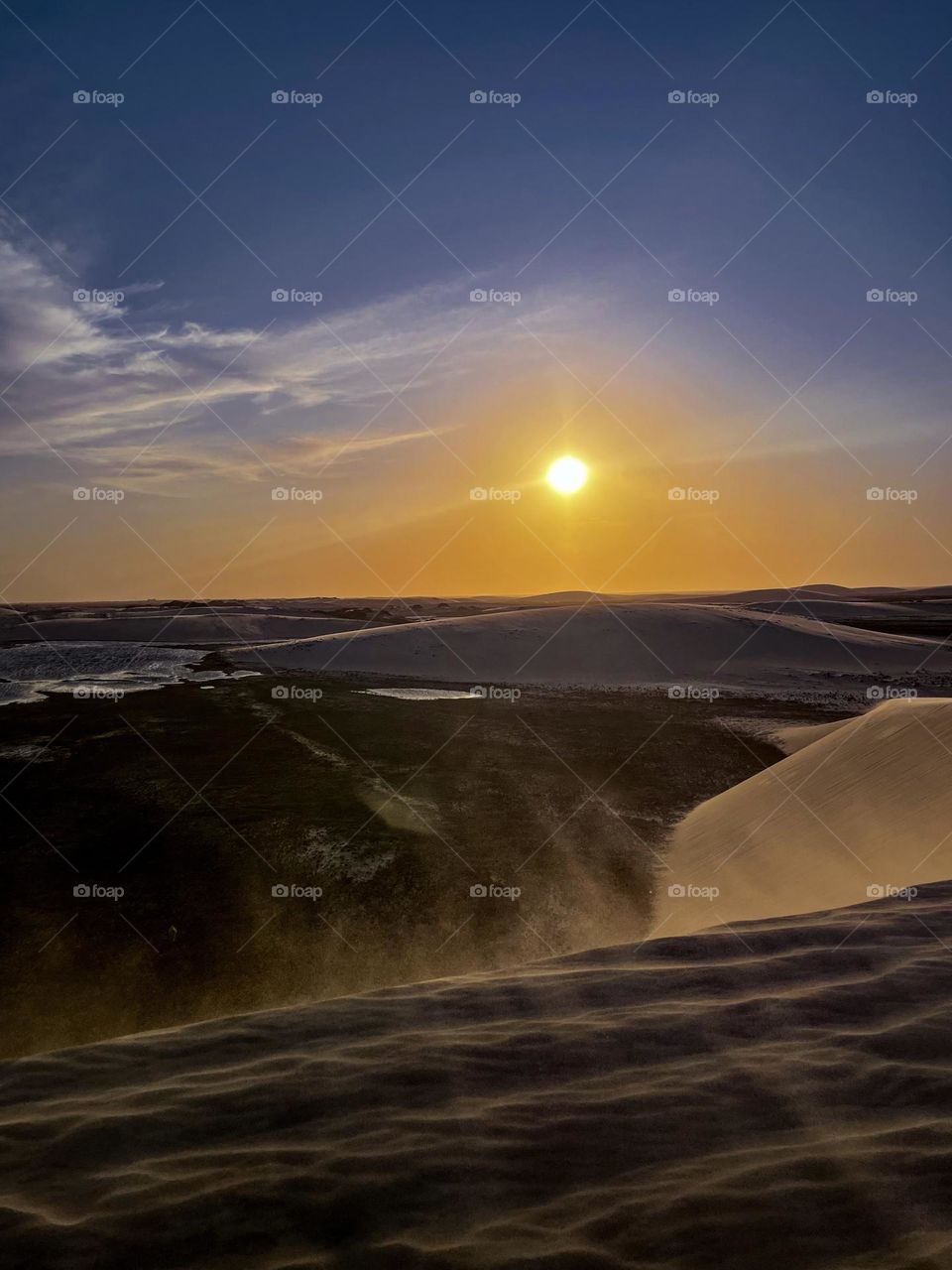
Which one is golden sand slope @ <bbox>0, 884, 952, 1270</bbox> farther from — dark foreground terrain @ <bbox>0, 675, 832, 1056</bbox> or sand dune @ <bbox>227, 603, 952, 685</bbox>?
sand dune @ <bbox>227, 603, 952, 685</bbox>

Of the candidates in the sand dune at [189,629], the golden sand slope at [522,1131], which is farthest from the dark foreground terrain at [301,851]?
the sand dune at [189,629]

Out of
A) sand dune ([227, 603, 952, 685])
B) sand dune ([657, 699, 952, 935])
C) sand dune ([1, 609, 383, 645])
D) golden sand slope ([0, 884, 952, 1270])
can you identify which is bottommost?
golden sand slope ([0, 884, 952, 1270])

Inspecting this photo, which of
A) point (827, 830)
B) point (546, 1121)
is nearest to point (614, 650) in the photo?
point (827, 830)

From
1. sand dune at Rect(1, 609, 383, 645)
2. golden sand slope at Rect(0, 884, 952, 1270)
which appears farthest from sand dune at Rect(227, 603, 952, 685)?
golden sand slope at Rect(0, 884, 952, 1270)

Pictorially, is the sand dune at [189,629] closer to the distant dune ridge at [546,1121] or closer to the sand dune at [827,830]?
the sand dune at [827,830]

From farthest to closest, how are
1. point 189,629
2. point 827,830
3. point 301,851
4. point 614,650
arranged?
point 189,629 → point 614,650 → point 827,830 → point 301,851

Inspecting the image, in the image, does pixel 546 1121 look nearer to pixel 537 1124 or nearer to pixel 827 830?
pixel 537 1124
